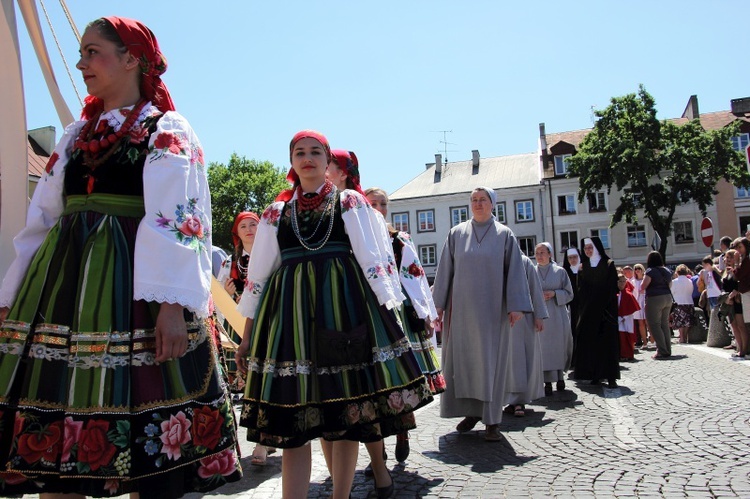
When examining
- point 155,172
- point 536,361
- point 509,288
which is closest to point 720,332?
point 536,361

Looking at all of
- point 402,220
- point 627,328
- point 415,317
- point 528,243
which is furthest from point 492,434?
point 402,220

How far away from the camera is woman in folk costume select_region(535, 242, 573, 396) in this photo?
369 inches

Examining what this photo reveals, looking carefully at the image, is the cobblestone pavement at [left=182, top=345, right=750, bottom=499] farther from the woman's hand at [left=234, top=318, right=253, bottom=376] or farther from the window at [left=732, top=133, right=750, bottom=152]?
the window at [left=732, top=133, right=750, bottom=152]

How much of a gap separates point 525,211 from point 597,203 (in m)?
5.70

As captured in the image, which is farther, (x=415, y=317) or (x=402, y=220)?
(x=402, y=220)

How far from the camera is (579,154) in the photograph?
162 ft

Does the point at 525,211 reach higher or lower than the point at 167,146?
higher

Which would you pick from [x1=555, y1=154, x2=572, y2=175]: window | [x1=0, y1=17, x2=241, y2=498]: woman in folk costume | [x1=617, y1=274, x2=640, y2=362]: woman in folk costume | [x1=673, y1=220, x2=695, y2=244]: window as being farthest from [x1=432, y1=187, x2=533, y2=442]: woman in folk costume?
[x1=555, y1=154, x2=572, y2=175]: window

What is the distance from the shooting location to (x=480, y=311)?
6.46 metres

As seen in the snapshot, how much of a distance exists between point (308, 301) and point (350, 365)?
42 centimetres

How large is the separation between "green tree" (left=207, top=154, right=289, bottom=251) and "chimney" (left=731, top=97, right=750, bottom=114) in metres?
38.4

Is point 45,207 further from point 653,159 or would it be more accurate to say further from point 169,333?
point 653,159

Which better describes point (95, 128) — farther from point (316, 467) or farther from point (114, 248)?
point (316, 467)

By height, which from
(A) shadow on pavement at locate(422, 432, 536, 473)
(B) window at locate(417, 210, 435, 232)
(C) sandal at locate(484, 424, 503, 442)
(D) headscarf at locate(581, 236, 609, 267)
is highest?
(B) window at locate(417, 210, 435, 232)
